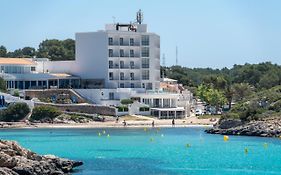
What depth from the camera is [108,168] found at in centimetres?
5747

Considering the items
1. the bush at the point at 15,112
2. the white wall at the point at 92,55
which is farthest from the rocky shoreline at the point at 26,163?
the white wall at the point at 92,55

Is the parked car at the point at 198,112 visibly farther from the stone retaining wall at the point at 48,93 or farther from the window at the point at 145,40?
the stone retaining wall at the point at 48,93

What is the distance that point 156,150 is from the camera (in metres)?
73.5

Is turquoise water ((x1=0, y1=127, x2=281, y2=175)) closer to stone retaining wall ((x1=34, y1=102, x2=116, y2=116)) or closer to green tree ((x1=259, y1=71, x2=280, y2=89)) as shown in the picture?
stone retaining wall ((x1=34, y1=102, x2=116, y2=116))

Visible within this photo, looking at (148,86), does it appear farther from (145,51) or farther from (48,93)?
(48,93)

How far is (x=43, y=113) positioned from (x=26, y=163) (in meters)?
62.5

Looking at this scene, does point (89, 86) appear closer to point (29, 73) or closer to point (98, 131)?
point (29, 73)

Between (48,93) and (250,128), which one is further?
(48,93)

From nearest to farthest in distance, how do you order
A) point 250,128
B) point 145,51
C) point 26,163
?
1. point 26,163
2. point 250,128
3. point 145,51

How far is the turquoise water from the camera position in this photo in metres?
57.7

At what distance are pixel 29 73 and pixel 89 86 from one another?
9634 millimetres

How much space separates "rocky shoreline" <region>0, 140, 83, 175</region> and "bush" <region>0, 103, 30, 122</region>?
57112 mm

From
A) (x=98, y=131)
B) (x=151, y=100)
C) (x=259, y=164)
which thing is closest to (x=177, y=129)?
(x=98, y=131)

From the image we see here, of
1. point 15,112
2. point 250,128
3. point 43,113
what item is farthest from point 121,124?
point 250,128
